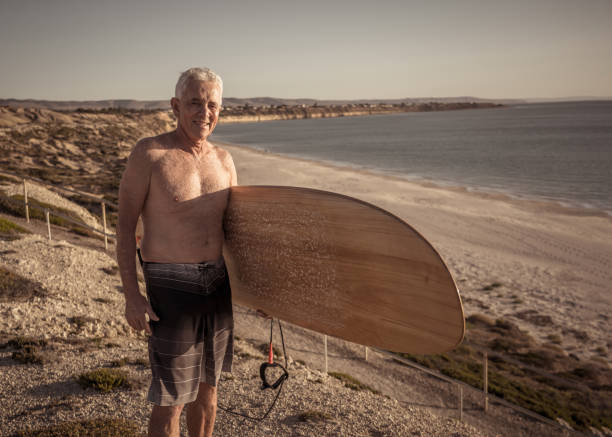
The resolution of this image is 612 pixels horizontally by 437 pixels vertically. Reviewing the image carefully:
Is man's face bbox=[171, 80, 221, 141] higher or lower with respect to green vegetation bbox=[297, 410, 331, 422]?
higher

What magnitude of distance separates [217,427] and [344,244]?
178 centimetres

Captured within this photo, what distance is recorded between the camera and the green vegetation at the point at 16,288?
16.8 feet

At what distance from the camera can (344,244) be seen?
263cm

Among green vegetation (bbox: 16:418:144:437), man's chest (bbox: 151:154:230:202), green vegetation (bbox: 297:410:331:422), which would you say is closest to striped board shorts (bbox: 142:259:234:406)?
man's chest (bbox: 151:154:230:202)

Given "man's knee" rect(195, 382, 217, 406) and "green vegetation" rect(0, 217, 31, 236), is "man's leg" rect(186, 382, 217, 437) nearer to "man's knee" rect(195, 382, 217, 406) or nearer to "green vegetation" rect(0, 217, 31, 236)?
"man's knee" rect(195, 382, 217, 406)

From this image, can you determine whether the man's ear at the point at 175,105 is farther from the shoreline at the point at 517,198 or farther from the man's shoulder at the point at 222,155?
the shoreline at the point at 517,198

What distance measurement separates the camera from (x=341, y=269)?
269 cm

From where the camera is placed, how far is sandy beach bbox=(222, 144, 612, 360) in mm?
8289

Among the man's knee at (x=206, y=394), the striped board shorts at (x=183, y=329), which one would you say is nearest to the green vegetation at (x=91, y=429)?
the man's knee at (x=206, y=394)

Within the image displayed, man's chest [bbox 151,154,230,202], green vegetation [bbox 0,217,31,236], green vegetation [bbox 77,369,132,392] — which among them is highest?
man's chest [bbox 151,154,230,202]

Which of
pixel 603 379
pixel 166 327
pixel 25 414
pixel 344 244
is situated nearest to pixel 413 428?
pixel 344 244

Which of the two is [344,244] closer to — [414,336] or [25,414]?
[414,336]

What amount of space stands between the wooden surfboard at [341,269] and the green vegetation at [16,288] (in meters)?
3.62

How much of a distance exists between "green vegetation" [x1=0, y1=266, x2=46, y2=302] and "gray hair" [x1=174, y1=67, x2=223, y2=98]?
4.29m
